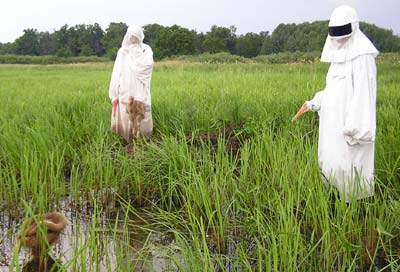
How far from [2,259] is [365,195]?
7.05ft

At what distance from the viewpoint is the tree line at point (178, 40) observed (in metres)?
42.0

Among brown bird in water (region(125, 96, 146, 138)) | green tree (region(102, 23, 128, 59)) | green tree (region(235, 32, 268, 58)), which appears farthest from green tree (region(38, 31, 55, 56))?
brown bird in water (region(125, 96, 146, 138))

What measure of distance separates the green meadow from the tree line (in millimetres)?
33670

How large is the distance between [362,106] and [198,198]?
1167 mm

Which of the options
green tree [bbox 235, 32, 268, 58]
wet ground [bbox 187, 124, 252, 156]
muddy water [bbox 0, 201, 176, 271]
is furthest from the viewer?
green tree [bbox 235, 32, 268, 58]

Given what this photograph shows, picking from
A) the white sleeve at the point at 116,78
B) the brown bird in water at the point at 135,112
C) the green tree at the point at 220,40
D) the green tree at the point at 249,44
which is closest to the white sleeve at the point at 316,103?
the brown bird in water at the point at 135,112

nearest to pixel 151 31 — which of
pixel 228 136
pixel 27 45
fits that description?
pixel 27 45

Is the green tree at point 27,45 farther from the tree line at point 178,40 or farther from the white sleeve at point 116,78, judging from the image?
the white sleeve at point 116,78

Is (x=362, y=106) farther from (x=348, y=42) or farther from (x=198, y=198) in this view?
(x=198, y=198)

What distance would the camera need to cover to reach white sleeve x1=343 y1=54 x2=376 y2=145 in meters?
2.85

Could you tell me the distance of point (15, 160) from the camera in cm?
407

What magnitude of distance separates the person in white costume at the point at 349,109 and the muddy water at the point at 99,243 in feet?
3.68

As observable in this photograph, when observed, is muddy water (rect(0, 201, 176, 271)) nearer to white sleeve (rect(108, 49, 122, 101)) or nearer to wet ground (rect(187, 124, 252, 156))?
wet ground (rect(187, 124, 252, 156))

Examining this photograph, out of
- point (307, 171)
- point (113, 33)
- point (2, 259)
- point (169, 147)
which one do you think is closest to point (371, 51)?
point (307, 171)
